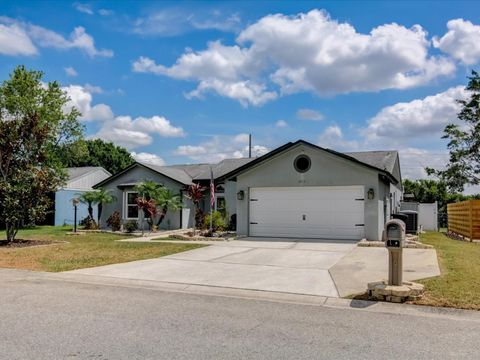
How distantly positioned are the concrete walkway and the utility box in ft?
2.70

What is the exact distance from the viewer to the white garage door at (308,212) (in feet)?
55.0

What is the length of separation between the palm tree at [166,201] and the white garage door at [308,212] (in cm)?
573

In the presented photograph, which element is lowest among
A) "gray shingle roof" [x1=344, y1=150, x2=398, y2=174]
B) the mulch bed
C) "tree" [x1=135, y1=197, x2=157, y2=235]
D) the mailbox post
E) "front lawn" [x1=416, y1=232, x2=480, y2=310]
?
the mulch bed

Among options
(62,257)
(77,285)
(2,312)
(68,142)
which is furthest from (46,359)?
(68,142)

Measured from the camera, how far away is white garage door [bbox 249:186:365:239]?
16.8 m

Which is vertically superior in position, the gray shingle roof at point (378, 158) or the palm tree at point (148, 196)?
the gray shingle roof at point (378, 158)

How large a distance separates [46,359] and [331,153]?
1394cm

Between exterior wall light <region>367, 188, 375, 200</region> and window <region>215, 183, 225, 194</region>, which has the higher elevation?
window <region>215, 183, 225, 194</region>

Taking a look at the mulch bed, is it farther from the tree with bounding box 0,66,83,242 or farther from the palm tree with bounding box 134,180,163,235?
the palm tree with bounding box 134,180,163,235

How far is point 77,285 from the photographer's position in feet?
27.5

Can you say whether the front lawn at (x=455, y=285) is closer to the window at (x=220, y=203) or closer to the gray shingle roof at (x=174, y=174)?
the window at (x=220, y=203)

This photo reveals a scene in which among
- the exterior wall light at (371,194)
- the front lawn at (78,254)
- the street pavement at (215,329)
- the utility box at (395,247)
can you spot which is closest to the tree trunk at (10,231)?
the front lawn at (78,254)

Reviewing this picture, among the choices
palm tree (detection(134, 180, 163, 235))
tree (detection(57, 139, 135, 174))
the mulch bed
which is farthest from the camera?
tree (detection(57, 139, 135, 174))

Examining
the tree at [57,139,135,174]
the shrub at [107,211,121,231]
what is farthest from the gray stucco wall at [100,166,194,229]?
the tree at [57,139,135,174]
